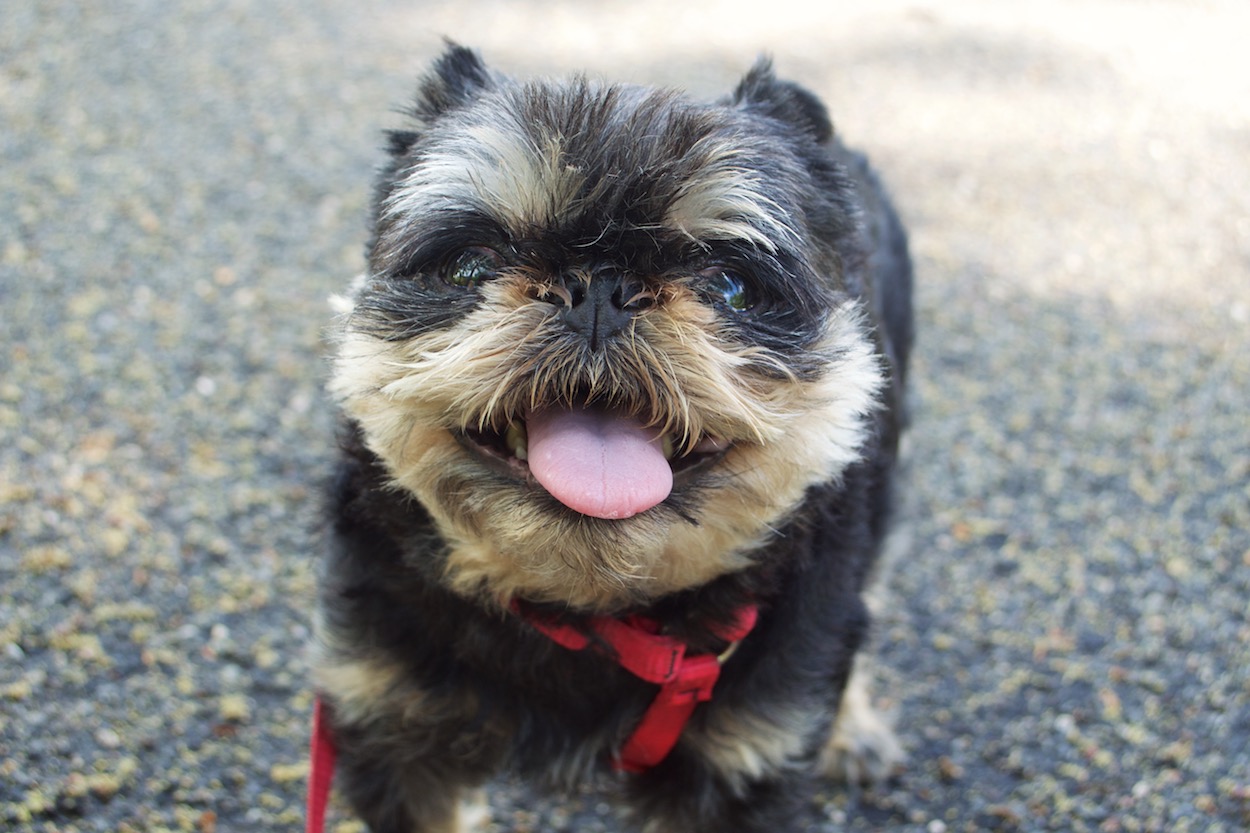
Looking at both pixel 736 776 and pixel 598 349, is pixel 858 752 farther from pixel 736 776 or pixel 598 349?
pixel 598 349

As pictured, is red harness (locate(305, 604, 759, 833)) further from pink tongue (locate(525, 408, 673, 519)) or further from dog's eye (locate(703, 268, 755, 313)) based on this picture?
dog's eye (locate(703, 268, 755, 313))

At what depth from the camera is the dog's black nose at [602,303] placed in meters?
1.97

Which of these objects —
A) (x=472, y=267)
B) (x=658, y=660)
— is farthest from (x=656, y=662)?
(x=472, y=267)

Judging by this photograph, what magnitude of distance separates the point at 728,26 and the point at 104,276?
5221 millimetres

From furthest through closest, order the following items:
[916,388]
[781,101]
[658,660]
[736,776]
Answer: [916,388]
[781,101]
[736,776]
[658,660]

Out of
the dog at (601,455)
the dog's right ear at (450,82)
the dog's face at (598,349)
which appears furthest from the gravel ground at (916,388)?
the dog's right ear at (450,82)

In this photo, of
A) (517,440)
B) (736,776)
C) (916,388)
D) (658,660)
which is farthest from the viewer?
(916,388)

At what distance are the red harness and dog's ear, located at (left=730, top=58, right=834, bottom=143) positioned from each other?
1163mm

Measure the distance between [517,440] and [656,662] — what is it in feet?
1.84

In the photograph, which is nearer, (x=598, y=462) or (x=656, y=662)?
(x=598, y=462)

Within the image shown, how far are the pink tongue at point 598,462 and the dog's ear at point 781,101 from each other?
3.23 ft

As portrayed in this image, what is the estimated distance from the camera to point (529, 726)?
97.5 inches

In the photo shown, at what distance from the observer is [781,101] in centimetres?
265

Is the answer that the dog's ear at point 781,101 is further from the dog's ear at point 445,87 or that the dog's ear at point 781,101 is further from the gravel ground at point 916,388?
the gravel ground at point 916,388
